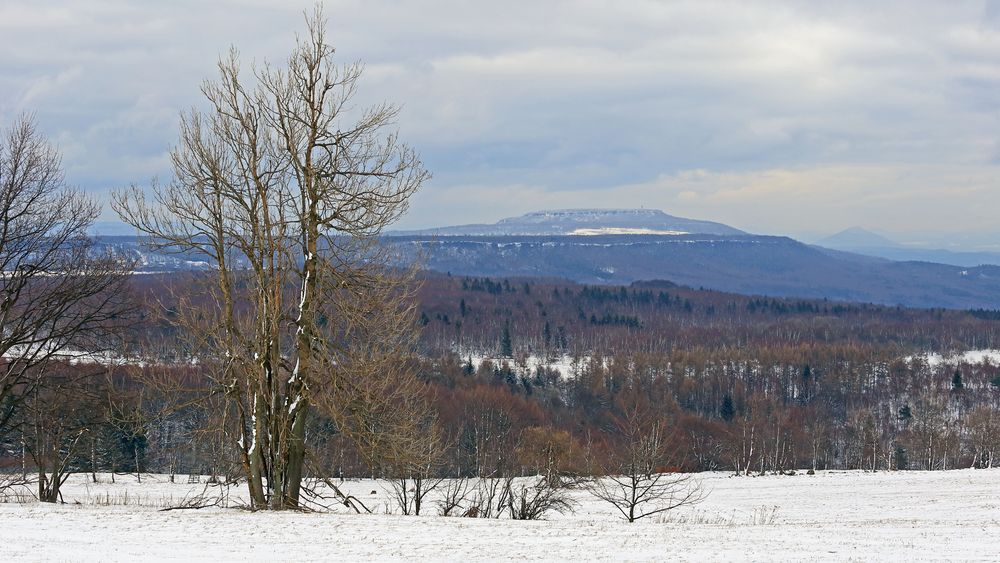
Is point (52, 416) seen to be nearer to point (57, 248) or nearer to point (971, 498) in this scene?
point (57, 248)

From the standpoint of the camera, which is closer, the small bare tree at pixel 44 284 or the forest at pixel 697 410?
the small bare tree at pixel 44 284

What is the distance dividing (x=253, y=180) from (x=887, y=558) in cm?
1678

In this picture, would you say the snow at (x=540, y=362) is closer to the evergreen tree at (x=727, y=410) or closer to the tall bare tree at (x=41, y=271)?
the evergreen tree at (x=727, y=410)

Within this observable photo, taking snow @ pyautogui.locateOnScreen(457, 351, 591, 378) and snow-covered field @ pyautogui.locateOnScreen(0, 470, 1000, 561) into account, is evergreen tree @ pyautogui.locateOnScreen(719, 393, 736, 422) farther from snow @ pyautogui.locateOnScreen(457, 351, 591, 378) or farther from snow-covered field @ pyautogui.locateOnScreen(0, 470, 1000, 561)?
snow-covered field @ pyautogui.locateOnScreen(0, 470, 1000, 561)

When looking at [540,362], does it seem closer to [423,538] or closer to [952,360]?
[952,360]

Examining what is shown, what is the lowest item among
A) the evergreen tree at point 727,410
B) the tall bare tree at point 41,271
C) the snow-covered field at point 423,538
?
the evergreen tree at point 727,410

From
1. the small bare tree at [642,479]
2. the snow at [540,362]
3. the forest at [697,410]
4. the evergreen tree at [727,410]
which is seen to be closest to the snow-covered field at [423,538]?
the small bare tree at [642,479]

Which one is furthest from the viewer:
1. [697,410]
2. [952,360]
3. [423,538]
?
[952,360]

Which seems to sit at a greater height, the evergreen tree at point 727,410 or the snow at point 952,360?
the snow at point 952,360

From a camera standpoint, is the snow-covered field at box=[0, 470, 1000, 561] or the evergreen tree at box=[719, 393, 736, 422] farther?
the evergreen tree at box=[719, 393, 736, 422]

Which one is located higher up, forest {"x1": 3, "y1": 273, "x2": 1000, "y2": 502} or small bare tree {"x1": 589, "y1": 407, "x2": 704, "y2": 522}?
small bare tree {"x1": 589, "y1": 407, "x2": 704, "y2": 522}

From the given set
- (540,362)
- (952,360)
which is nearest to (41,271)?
(540,362)

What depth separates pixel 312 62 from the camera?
22.9 metres

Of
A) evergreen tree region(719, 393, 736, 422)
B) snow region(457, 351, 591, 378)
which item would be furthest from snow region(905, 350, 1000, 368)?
snow region(457, 351, 591, 378)
